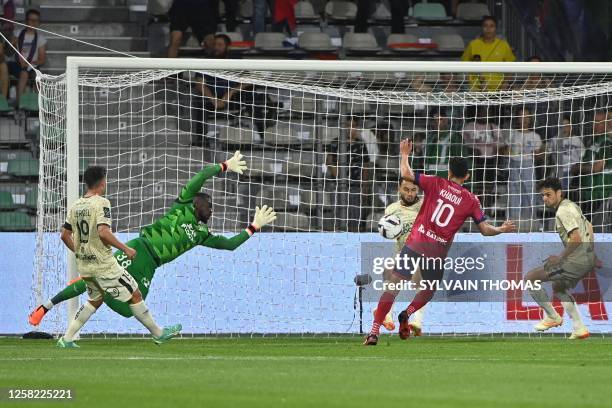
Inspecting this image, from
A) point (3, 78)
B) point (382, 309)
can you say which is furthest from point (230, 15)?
point (382, 309)

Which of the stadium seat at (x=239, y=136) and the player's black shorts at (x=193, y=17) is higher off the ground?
the player's black shorts at (x=193, y=17)

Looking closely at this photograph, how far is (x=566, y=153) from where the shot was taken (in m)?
19.8

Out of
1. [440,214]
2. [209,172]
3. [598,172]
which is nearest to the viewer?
[209,172]

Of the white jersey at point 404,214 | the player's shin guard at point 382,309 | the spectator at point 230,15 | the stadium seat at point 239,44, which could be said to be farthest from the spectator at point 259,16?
the player's shin guard at point 382,309

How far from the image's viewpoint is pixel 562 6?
23.2 m

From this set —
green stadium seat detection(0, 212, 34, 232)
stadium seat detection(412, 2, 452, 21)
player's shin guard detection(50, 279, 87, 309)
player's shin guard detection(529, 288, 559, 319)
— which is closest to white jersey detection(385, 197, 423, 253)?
player's shin guard detection(529, 288, 559, 319)

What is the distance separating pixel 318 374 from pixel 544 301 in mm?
7446

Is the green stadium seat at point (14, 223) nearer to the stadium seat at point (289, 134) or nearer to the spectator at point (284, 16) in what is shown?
the stadium seat at point (289, 134)

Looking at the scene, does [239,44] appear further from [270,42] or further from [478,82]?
[478,82]

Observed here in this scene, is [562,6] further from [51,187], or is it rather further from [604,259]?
[51,187]

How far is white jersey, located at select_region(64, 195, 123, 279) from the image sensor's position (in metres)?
14.6

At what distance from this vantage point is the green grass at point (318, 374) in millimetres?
8961

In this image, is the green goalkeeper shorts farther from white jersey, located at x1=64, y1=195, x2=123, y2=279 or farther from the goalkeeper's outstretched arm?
white jersey, located at x1=64, y1=195, x2=123, y2=279

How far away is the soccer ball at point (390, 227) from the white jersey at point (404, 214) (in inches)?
3.7
